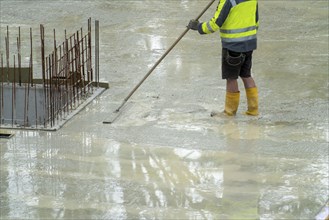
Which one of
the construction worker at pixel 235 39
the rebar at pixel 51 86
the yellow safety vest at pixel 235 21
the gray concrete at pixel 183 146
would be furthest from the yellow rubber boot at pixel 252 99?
the rebar at pixel 51 86

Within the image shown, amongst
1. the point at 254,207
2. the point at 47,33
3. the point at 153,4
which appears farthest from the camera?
the point at 153,4

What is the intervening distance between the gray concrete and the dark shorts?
1.77 ft

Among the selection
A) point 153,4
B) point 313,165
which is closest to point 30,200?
point 313,165

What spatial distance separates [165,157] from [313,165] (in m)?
1.54

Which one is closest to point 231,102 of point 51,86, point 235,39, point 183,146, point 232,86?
point 232,86

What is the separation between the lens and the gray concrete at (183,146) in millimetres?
7566

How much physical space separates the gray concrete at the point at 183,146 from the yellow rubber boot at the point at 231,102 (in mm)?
160

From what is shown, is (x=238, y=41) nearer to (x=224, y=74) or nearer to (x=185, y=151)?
(x=224, y=74)

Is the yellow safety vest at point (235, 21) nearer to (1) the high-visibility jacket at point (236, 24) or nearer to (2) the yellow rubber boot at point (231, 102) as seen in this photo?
(1) the high-visibility jacket at point (236, 24)

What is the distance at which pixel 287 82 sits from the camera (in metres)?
11.3

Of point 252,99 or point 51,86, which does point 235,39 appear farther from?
point 51,86

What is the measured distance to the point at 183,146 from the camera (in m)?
9.05

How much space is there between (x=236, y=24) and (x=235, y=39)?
19 cm

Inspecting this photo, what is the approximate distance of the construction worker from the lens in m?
9.59
